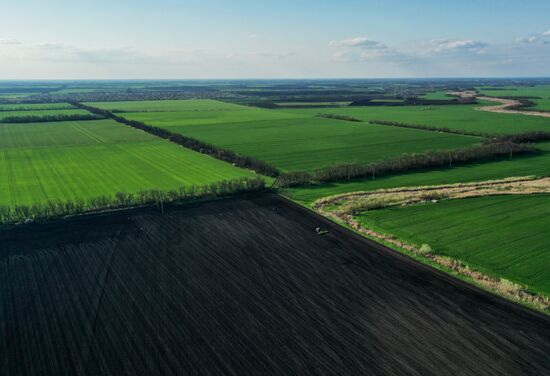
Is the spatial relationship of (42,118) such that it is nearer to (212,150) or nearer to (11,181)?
(212,150)

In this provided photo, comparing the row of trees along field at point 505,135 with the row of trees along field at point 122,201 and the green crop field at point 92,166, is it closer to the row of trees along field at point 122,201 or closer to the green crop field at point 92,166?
the green crop field at point 92,166

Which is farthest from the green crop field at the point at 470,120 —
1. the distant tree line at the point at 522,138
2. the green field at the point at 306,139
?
the green field at the point at 306,139

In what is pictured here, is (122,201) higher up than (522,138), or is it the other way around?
(522,138)

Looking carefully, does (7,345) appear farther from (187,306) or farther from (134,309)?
(187,306)

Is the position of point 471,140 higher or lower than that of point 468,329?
higher

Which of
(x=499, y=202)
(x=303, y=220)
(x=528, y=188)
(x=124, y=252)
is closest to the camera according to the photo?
(x=124, y=252)

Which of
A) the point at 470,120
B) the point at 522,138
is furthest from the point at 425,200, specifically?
the point at 470,120

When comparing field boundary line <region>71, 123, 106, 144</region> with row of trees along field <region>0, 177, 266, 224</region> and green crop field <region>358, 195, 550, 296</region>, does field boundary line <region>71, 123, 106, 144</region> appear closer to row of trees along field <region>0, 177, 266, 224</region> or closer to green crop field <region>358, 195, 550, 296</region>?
row of trees along field <region>0, 177, 266, 224</region>

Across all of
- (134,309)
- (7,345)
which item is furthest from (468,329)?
(7,345)
